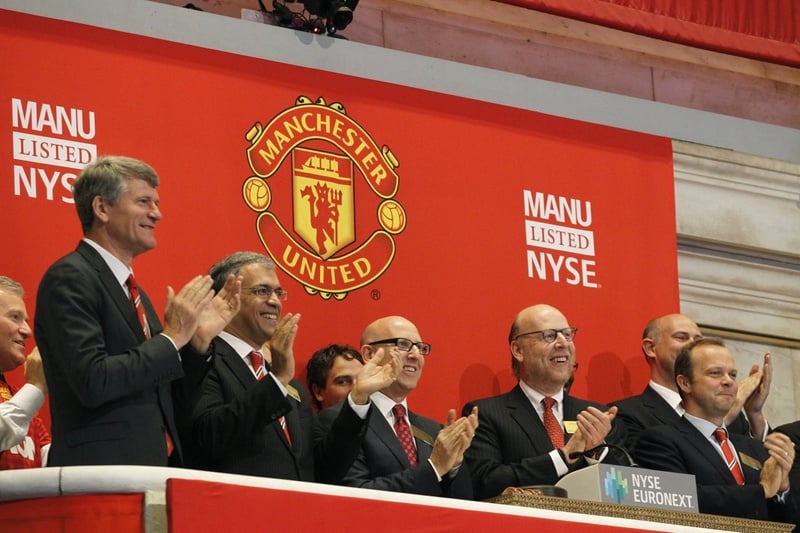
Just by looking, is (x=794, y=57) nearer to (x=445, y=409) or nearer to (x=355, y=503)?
(x=445, y=409)

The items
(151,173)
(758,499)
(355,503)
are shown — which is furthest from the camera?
(758,499)

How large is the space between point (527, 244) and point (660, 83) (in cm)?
134

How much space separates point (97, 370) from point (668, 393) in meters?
2.69

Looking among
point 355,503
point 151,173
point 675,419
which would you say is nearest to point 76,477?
point 355,503

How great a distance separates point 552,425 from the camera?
5016mm

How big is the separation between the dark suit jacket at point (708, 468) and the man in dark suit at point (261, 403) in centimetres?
103

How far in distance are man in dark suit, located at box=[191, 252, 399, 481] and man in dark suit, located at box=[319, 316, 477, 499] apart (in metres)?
0.11

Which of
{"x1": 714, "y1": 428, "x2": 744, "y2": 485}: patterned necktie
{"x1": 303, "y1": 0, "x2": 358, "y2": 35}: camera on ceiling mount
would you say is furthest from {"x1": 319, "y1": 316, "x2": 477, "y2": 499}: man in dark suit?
{"x1": 303, "y1": 0, "x2": 358, "y2": 35}: camera on ceiling mount

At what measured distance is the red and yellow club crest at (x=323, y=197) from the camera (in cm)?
534

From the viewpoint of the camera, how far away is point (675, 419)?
5379mm

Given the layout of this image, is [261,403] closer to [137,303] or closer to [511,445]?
[137,303]

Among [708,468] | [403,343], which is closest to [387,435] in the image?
[403,343]

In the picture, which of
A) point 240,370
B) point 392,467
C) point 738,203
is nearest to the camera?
point 240,370

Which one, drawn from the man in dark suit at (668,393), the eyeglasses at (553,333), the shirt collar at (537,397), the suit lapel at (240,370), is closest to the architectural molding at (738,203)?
the man in dark suit at (668,393)
